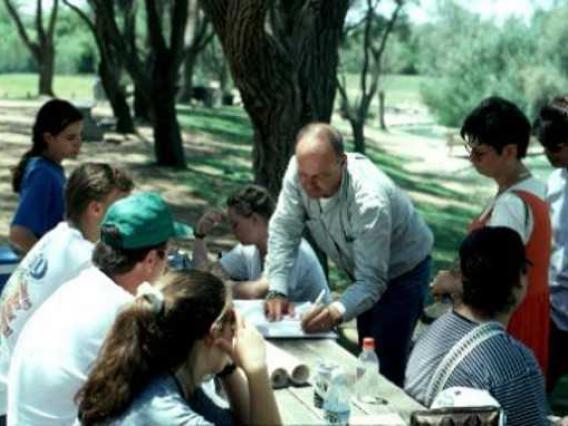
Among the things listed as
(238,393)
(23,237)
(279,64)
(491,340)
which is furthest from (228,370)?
(279,64)

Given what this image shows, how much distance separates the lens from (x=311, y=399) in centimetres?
316

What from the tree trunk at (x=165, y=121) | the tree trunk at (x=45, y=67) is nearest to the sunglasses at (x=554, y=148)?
the tree trunk at (x=165, y=121)

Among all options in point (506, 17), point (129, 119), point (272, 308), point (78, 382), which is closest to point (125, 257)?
point (78, 382)

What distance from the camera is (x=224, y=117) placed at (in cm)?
2605

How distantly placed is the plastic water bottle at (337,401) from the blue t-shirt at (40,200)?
204 centimetres

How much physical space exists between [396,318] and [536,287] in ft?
2.78

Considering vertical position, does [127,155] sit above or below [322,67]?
below

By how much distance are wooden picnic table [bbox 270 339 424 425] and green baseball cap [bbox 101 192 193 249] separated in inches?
24.8

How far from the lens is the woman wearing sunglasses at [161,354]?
2.39m

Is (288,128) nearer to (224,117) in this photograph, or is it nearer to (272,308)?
(272,308)

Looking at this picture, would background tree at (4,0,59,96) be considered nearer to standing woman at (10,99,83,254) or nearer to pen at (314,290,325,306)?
standing woman at (10,99,83,254)

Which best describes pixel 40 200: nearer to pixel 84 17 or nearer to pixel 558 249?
pixel 558 249

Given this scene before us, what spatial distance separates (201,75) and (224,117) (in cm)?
2785

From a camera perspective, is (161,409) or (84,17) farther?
(84,17)
